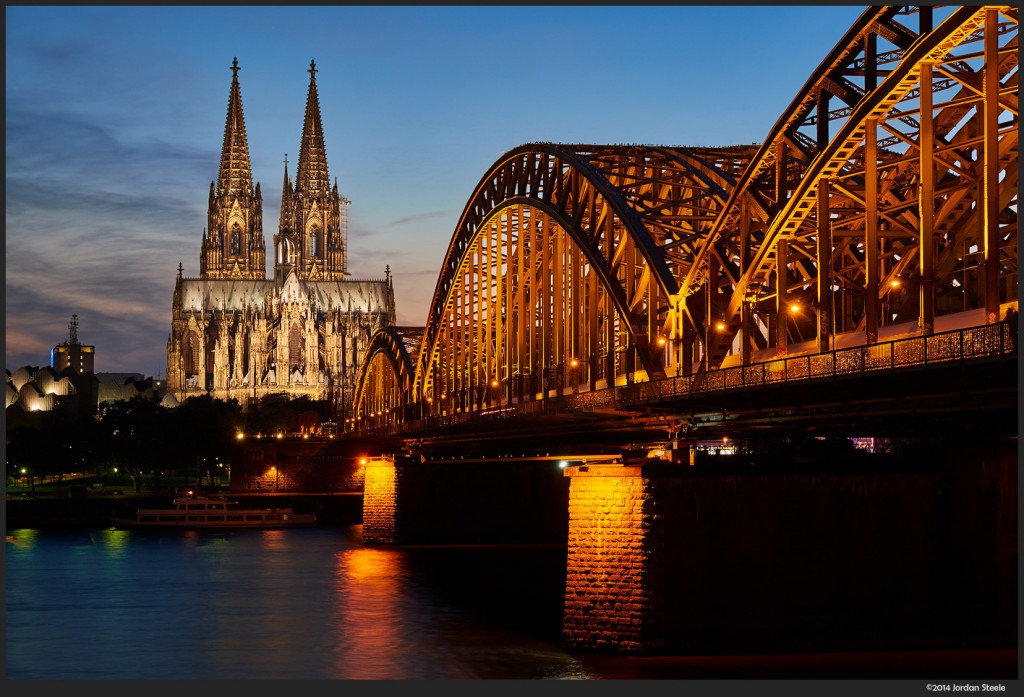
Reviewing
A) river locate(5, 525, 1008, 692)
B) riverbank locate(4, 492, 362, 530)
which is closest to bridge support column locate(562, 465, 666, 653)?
river locate(5, 525, 1008, 692)

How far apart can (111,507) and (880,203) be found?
92.4 m

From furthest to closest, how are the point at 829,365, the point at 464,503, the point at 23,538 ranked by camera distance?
the point at 23,538 → the point at 464,503 → the point at 829,365

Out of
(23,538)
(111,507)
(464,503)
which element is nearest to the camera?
(464,503)

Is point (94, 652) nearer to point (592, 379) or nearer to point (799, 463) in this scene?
point (592, 379)

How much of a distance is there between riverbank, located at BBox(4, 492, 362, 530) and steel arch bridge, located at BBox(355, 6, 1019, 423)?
51.4 meters

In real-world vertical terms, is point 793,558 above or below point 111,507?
below

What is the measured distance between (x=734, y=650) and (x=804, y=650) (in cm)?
182

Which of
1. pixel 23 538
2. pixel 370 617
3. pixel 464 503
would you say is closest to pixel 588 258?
pixel 370 617

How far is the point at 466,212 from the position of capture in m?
81.7

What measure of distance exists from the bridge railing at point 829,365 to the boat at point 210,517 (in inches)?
2797

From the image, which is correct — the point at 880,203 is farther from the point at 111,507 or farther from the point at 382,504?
the point at 111,507

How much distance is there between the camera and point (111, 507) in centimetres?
12700

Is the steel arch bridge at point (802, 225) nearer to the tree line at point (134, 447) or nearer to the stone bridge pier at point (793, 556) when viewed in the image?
the stone bridge pier at point (793, 556)

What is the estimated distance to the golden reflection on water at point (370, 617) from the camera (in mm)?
47219
